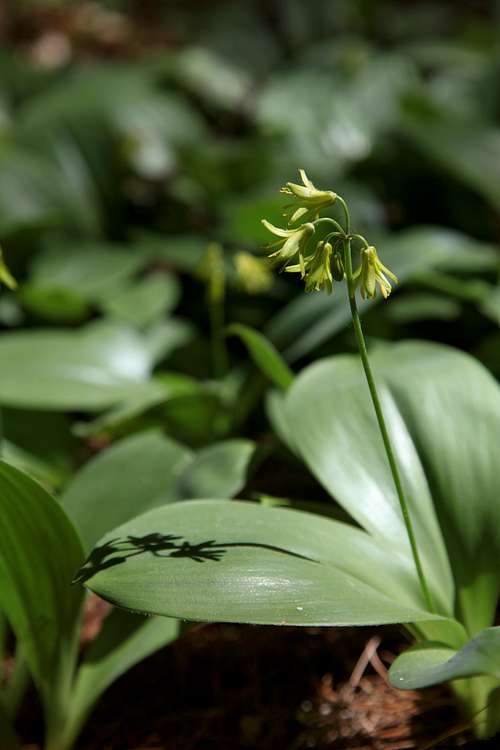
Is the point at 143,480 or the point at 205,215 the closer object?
the point at 143,480

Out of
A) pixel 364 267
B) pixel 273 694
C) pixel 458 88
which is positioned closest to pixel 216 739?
pixel 273 694

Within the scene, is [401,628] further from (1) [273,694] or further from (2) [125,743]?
(2) [125,743]

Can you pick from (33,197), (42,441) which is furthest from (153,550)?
(33,197)

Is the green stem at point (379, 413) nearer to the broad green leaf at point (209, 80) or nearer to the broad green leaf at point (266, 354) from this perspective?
the broad green leaf at point (266, 354)

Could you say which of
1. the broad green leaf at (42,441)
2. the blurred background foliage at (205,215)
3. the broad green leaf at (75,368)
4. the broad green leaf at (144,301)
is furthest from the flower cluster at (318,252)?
the broad green leaf at (144,301)

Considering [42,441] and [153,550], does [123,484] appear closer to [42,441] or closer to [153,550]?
[153,550]

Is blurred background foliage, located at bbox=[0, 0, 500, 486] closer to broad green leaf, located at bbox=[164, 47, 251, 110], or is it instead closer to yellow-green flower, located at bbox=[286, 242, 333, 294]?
broad green leaf, located at bbox=[164, 47, 251, 110]
